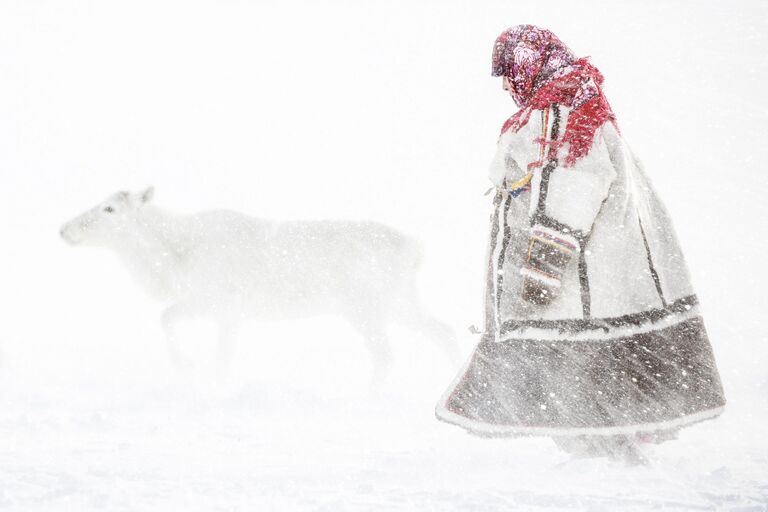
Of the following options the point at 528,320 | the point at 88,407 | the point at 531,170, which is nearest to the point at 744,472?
the point at 528,320

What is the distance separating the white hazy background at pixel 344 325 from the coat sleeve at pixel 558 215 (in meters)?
0.72

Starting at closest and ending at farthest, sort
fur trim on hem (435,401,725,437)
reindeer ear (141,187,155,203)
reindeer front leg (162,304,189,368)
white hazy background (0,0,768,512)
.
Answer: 1. white hazy background (0,0,768,512)
2. fur trim on hem (435,401,725,437)
3. reindeer front leg (162,304,189,368)
4. reindeer ear (141,187,155,203)

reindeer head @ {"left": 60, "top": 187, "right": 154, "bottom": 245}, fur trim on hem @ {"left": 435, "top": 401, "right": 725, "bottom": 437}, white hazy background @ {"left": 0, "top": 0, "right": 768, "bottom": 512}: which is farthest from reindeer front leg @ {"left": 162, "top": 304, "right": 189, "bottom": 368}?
fur trim on hem @ {"left": 435, "top": 401, "right": 725, "bottom": 437}

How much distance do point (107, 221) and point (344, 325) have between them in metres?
4.97

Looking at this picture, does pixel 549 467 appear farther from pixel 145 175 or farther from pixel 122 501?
pixel 145 175

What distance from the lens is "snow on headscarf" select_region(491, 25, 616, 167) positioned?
2.43 meters

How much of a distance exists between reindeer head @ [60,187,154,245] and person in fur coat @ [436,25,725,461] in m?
3.84

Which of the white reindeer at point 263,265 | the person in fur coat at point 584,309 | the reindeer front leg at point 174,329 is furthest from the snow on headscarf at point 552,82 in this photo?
the reindeer front leg at point 174,329

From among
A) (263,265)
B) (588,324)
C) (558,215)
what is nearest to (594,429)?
(588,324)

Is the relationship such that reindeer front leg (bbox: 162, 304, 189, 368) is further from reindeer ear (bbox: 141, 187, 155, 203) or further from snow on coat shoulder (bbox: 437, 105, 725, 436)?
snow on coat shoulder (bbox: 437, 105, 725, 436)

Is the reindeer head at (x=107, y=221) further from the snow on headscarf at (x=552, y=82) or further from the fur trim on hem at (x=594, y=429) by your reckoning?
the fur trim on hem at (x=594, y=429)

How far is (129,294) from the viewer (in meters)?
11.3

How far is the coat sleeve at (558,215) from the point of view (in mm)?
2320

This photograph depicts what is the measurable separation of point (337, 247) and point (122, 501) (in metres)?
3.62
